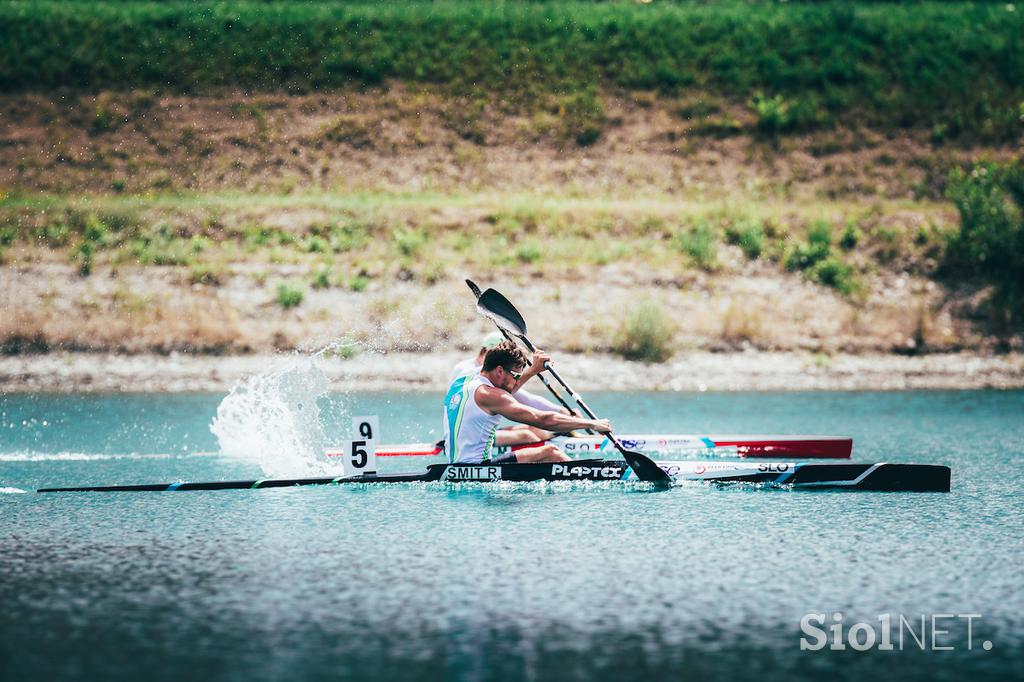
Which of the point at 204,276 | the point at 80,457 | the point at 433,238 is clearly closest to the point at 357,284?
the point at 204,276

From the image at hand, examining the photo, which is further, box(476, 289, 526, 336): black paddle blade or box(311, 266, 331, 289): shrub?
box(311, 266, 331, 289): shrub

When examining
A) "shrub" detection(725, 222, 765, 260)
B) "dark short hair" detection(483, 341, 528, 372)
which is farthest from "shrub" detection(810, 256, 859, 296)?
"dark short hair" detection(483, 341, 528, 372)

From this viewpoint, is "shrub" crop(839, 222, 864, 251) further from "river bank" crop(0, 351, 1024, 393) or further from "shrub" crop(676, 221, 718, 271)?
"river bank" crop(0, 351, 1024, 393)

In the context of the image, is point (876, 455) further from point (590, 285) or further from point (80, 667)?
point (590, 285)

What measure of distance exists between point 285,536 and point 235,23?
135 ft

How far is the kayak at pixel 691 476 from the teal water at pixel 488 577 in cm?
17

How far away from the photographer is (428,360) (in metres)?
26.8

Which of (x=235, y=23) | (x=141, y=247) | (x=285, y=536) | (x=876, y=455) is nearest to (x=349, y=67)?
(x=235, y=23)

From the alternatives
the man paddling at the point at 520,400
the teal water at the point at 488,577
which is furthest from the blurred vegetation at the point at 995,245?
the man paddling at the point at 520,400

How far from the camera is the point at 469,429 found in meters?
13.1

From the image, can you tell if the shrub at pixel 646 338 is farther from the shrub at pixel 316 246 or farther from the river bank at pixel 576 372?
the shrub at pixel 316 246

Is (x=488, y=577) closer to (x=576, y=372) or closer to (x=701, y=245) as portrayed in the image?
(x=576, y=372)

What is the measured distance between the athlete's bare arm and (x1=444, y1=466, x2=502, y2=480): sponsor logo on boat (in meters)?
0.61

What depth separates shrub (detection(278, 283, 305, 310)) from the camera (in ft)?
96.5
